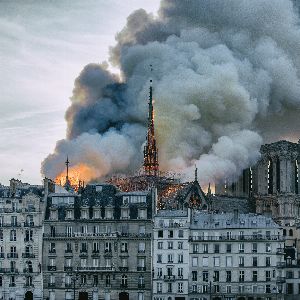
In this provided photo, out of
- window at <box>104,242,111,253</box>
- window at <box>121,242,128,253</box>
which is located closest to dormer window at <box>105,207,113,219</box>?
window at <box>104,242,111,253</box>

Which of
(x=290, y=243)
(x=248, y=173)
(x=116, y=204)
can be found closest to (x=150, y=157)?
(x=248, y=173)

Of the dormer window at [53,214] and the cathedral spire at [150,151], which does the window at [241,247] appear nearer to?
Result: the dormer window at [53,214]

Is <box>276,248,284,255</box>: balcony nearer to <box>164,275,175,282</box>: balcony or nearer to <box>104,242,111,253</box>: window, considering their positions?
<box>164,275,175,282</box>: balcony

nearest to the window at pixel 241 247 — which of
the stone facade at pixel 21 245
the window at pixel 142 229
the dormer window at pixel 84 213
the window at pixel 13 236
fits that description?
the window at pixel 142 229

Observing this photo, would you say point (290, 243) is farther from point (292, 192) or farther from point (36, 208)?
point (36, 208)

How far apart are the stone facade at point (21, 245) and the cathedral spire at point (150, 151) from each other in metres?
58.9

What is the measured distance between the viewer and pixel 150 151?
Answer: 162750 millimetres

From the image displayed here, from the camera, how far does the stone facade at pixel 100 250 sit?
99.2 metres

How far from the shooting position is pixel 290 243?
438 ft

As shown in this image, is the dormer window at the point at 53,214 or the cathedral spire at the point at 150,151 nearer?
the dormer window at the point at 53,214

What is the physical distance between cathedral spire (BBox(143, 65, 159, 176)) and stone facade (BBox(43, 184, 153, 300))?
191ft

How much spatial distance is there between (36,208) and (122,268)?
1231cm

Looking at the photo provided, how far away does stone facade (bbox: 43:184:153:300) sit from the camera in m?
99.2

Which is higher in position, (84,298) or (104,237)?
(104,237)
